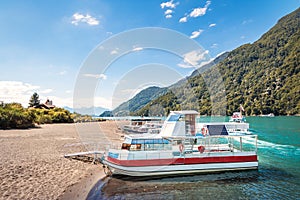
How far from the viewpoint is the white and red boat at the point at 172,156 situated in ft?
50.5

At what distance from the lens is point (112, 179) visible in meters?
14.9

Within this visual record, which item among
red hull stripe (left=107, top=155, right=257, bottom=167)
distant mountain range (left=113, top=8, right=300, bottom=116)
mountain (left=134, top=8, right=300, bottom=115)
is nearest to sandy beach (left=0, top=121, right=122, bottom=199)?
red hull stripe (left=107, top=155, right=257, bottom=167)

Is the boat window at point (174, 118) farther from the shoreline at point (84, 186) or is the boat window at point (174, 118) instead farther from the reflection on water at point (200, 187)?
the shoreline at point (84, 186)

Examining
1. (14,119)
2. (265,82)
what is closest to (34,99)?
(14,119)

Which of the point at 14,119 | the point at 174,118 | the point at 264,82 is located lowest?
the point at 14,119

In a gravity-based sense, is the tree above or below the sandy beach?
above

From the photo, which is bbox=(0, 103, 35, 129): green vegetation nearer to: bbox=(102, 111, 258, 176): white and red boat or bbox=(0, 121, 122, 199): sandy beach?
bbox=(0, 121, 122, 199): sandy beach

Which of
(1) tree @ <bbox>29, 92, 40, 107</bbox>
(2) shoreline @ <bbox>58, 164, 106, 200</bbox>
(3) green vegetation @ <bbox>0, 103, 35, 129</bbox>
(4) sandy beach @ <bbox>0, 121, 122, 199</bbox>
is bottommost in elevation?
(2) shoreline @ <bbox>58, 164, 106, 200</bbox>

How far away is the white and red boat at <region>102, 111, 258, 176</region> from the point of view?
15.4 metres

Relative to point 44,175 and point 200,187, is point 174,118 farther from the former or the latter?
point 44,175

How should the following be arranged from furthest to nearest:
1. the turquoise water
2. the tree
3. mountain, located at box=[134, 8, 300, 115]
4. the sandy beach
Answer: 1. mountain, located at box=[134, 8, 300, 115]
2. the tree
3. the turquoise water
4. the sandy beach

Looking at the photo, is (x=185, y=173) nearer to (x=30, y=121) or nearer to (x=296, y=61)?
(x=30, y=121)

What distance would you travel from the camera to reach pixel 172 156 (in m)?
15.9

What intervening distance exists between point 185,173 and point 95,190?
676 cm
